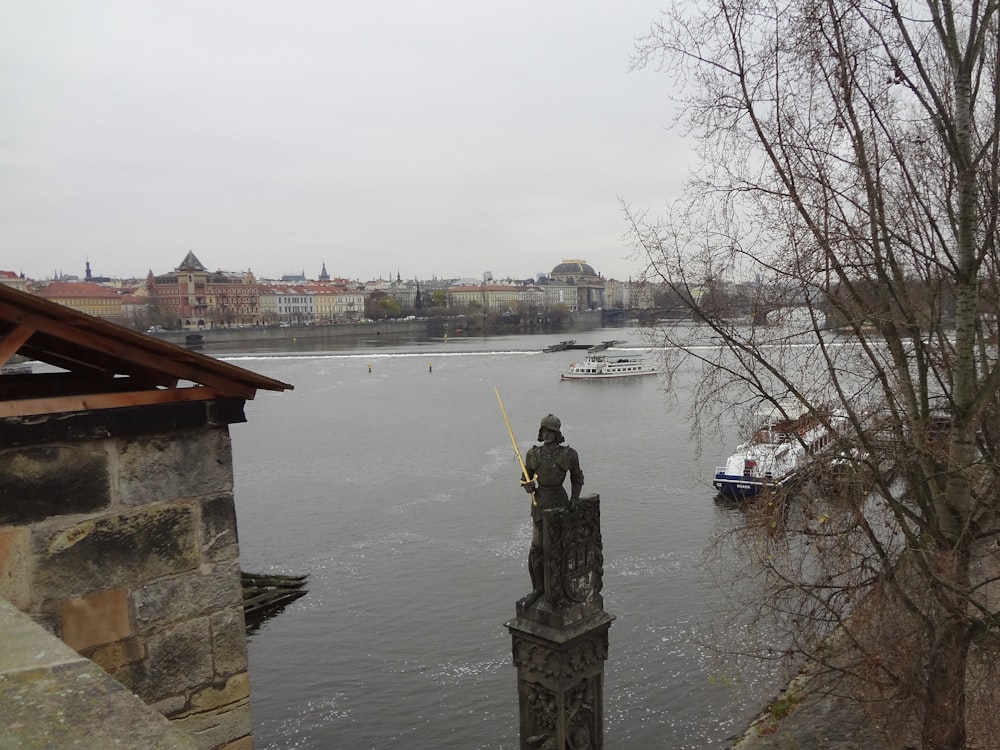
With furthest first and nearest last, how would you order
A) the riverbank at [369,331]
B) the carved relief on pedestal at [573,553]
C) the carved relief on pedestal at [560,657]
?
the riverbank at [369,331] < the carved relief on pedestal at [560,657] < the carved relief on pedestal at [573,553]

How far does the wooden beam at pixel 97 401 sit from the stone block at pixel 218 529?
1.42 ft

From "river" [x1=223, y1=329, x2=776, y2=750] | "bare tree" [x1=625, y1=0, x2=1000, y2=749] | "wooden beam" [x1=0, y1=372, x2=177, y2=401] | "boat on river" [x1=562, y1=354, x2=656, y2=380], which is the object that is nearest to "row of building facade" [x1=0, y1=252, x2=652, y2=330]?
"boat on river" [x1=562, y1=354, x2=656, y2=380]

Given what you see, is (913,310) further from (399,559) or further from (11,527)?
(399,559)

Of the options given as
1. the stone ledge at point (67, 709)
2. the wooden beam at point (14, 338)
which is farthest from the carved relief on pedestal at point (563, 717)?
the stone ledge at point (67, 709)

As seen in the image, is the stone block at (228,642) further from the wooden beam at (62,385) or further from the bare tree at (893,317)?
the bare tree at (893,317)

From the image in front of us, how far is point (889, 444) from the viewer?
6340 millimetres

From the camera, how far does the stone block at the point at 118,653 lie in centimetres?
287

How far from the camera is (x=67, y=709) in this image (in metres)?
1.46

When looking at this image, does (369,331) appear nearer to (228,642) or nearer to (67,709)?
(228,642)

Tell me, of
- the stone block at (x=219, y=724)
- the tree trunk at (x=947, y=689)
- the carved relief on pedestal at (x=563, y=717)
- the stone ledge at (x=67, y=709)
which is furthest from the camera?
the carved relief on pedestal at (x=563, y=717)

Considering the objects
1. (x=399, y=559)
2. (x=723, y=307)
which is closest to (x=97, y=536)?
(x=723, y=307)

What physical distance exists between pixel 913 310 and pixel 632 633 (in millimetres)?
11485

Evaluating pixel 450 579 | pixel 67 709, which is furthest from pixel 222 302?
pixel 67 709

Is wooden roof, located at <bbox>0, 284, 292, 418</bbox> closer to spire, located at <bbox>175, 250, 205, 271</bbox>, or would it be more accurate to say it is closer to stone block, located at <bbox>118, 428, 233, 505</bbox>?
stone block, located at <bbox>118, 428, 233, 505</bbox>
